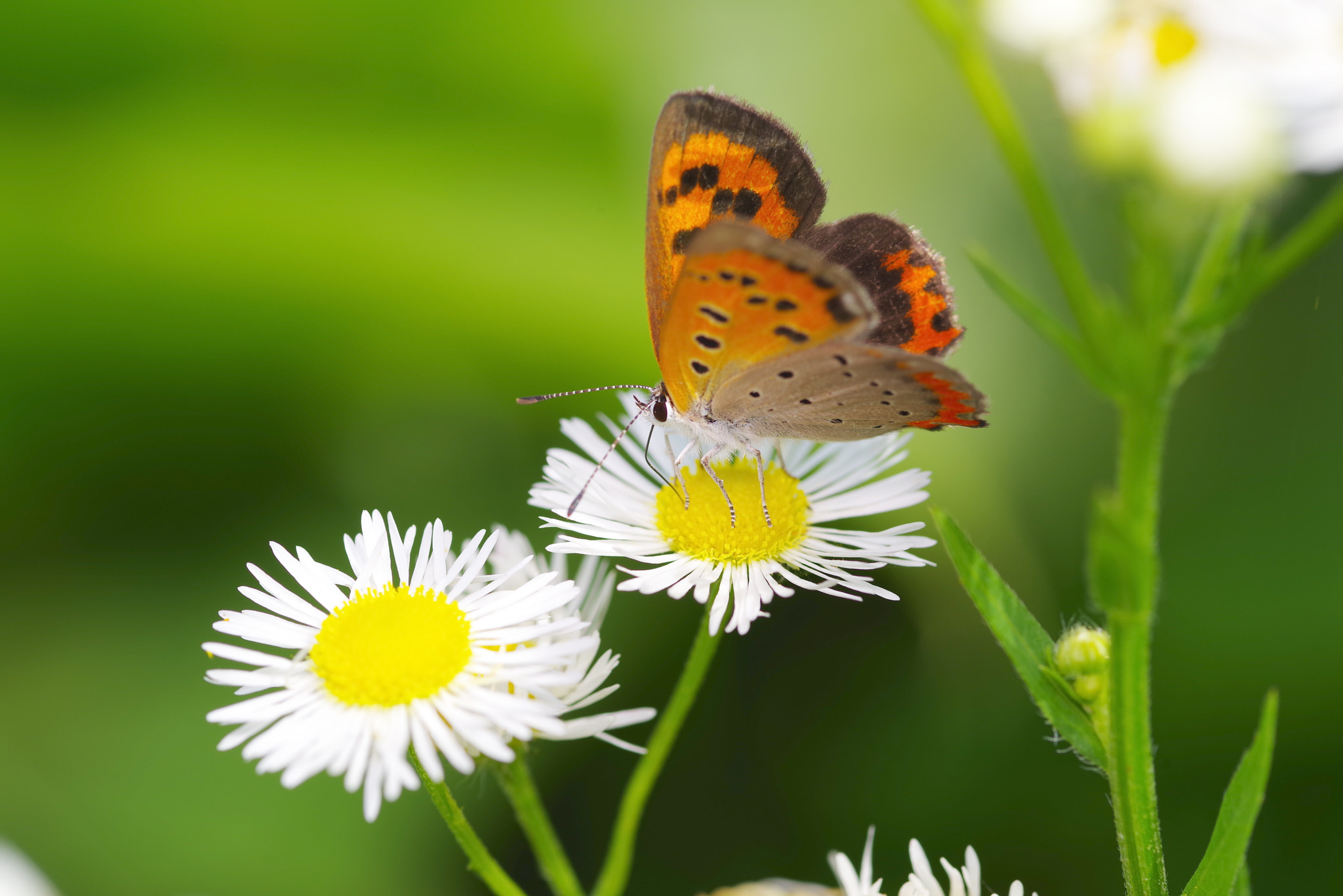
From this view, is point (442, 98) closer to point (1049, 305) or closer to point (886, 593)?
point (1049, 305)

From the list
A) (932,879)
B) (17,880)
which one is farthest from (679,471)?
(17,880)

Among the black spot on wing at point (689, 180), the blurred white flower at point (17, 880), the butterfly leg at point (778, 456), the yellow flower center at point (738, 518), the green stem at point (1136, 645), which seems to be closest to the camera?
the blurred white flower at point (17, 880)

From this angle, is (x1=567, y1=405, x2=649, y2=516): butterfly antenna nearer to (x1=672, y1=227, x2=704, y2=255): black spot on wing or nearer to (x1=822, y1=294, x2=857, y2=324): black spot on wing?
(x1=672, y1=227, x2=704, y2=255): black spot on wing

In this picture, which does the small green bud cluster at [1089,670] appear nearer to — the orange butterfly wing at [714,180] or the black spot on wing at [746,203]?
the orange butterfly wing at [714,180]

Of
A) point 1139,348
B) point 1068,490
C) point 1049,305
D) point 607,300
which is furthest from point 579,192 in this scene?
point 1139,348

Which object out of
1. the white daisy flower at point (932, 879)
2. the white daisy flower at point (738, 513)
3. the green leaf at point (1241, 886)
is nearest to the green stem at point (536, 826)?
the white daisy flower at point (738, 513)

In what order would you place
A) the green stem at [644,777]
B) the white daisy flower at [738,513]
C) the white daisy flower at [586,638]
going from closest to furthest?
the white daisy flower at [586,638], the green stem at [644,777], the white daisy flower at [738,513]
